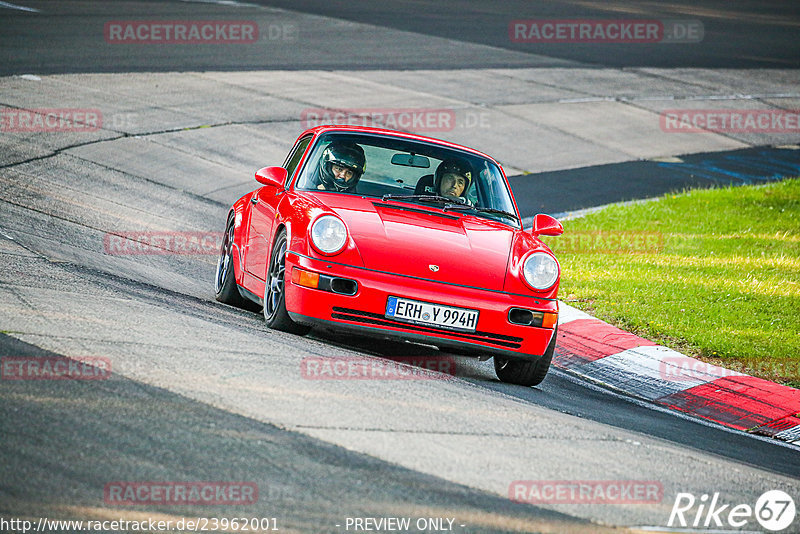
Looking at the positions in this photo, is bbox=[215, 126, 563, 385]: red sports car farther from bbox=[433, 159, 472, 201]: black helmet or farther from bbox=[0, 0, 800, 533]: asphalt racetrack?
bbox=[0, 0, 800, 533]: asphalt racetrack

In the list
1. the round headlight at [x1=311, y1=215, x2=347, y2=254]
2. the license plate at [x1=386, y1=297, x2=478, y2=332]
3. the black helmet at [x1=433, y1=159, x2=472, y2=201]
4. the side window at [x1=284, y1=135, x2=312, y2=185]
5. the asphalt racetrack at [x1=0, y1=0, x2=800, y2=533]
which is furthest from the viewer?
the side window at [x1=284, y1=135, x2=312, y2=185]

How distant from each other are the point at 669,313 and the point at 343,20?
67.9 ft

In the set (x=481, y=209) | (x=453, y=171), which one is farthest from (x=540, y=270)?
(x=453, y=171)

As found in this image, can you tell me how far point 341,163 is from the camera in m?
7.84

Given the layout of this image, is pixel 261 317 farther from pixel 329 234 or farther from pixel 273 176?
pixel 329 234

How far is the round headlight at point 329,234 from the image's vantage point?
262 inches

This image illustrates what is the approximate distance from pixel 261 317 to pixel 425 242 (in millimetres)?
1828

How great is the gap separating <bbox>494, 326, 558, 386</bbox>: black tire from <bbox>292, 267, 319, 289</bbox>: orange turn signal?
1.37m

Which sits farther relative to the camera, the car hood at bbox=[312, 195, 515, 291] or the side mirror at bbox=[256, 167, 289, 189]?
the side mirror at bbox=[256, 167, 289, 189]

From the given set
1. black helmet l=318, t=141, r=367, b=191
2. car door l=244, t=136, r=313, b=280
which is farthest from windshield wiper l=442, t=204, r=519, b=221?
car door l=244, t=136, r=313, b=280

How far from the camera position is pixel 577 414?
6379mm

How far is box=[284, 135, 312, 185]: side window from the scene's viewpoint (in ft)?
27.3

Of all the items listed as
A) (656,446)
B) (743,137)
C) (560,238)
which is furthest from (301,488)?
(743,137)

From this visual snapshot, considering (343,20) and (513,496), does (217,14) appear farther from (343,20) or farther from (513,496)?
(513,496)
